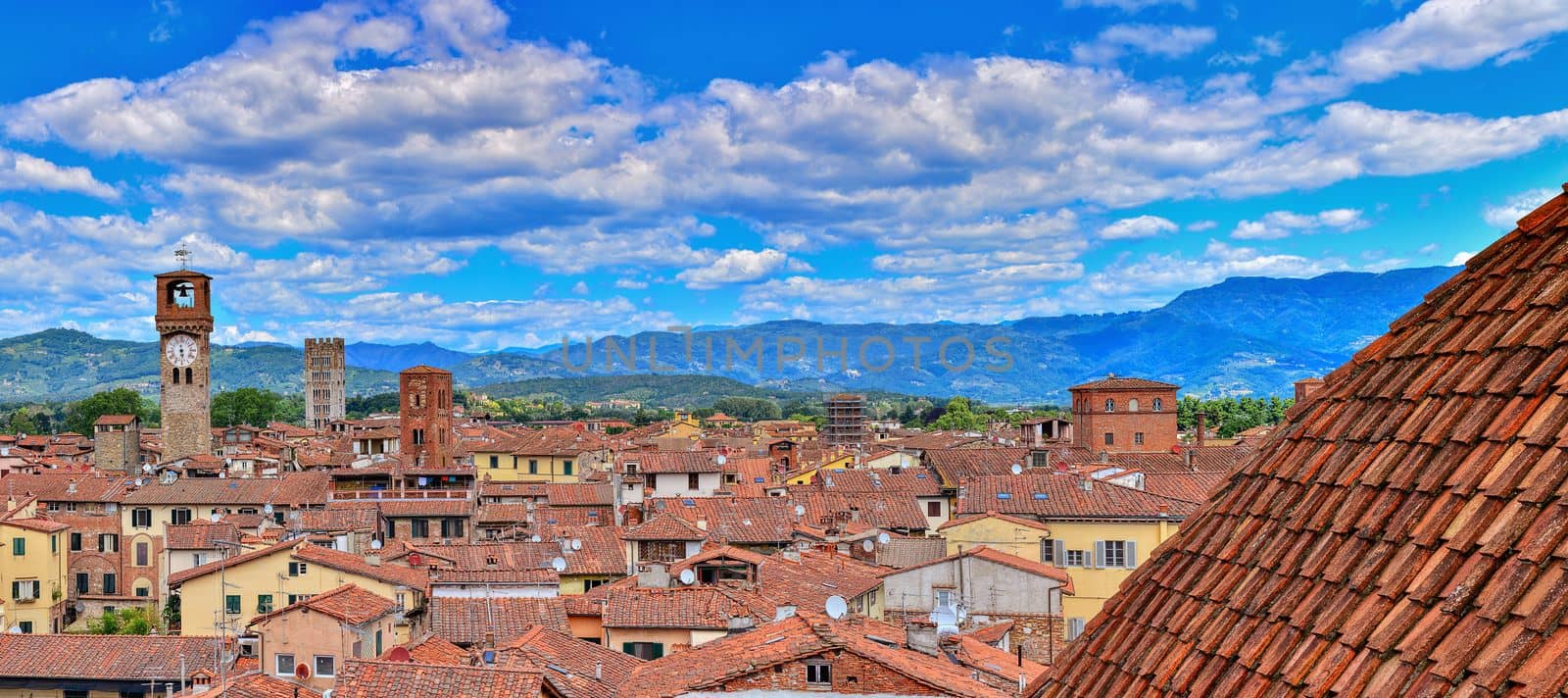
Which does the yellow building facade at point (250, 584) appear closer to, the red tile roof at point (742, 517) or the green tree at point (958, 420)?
the red tile roof at point (742, 517)

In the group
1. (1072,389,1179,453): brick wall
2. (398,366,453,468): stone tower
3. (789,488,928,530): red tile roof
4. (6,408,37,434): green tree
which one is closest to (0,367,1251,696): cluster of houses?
(789,488,928,530): red tile roof

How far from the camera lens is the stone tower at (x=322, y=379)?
167 m

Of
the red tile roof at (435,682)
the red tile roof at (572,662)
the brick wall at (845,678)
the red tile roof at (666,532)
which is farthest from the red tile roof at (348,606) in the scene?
the brick wall at (845,678)

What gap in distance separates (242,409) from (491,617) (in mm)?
133445

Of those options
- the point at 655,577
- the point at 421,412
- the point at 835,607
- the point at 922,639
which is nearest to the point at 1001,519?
the point at 655,577

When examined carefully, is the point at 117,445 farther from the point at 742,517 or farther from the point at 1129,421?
the point at 1129,421

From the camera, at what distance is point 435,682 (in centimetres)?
1653

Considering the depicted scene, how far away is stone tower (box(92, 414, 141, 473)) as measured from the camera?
8919cm

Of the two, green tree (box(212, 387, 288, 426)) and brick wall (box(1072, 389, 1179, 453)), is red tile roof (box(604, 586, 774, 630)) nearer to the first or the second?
brick wall (box(1072, 389, 1179, 453))

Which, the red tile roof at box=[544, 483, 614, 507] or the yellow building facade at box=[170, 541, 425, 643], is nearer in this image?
the yellow building facade at box=[170, 541, 425, 643]

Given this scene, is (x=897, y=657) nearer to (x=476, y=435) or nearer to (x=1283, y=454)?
(x=1283, y=454)

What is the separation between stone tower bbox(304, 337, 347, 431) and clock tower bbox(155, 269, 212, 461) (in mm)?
80598

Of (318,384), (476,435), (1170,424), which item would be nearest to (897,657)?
(1170,424)

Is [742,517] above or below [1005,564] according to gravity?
below
